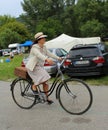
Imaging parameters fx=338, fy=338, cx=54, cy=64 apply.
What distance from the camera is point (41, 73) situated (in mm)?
7352

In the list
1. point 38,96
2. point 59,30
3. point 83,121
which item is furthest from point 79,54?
point 59,30

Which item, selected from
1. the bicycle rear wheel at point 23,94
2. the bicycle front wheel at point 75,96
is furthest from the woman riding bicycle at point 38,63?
the bicycle front wheel at point 75,96

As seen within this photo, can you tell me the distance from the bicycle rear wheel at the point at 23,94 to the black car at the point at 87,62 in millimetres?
4695

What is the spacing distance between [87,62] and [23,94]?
4782mm

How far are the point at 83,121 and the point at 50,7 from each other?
7672cm

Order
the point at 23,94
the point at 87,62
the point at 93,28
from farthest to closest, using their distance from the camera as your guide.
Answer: the point at 93,28 → the point at 87,62 → the point at 23,94

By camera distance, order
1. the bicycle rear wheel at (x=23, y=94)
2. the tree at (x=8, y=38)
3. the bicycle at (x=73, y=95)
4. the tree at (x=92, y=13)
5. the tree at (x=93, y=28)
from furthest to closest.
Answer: the tree at (x=8, y=38)
the tree at (x=92, y=13)
the tree at (x=93, y=28)
the bicycle rear wheel at (x=23, y=94)
the bicycle at (x=73, y=95)

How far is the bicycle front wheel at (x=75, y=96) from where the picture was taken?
269 inches

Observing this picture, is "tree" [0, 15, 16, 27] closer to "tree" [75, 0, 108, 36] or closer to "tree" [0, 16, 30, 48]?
"tree" [0, 16, 30, 48]

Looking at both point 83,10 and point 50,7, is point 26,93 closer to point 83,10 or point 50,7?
point 83,10

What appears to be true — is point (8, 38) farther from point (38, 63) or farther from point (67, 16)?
point (38, 63)

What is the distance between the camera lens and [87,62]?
478 inches

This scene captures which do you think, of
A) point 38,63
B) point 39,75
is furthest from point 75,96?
point 38,63

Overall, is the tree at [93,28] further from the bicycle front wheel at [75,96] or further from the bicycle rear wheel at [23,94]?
the bicycle front wheel at [75,96]
